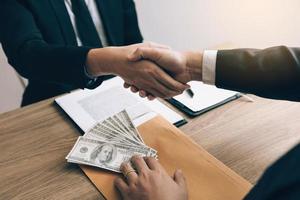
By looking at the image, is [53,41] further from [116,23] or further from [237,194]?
[237,194]

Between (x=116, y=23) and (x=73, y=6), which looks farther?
(x=116, y=23)

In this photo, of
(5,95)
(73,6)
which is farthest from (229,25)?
(5,95)

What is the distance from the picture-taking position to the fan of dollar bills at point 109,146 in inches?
32.7

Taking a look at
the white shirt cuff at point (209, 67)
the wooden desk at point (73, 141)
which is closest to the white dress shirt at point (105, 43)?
the white shirt cuff at point (209, 67)

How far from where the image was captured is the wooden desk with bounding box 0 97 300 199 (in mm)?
803

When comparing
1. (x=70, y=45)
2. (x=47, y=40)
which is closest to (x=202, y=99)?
(x=70, y=45)

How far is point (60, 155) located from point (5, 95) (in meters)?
1.26

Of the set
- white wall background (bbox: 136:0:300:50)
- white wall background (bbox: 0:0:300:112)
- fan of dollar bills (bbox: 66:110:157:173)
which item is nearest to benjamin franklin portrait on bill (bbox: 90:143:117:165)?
fan of dollar bills (bbox: 66:110:157:173)

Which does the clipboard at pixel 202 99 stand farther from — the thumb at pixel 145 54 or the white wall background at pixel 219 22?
the white wall background at pixel 219 22

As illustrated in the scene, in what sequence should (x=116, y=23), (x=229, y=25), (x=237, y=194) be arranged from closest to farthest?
(x=237, y=194) → (x=116, y=23) → (x=229, y=25)

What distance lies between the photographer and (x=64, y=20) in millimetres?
1254

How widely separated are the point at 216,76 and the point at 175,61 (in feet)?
0.45

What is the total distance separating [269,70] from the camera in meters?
0.90

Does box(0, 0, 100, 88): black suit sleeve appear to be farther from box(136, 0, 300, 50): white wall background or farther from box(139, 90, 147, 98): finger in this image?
box(136, 0, 300, 50): white wall background
